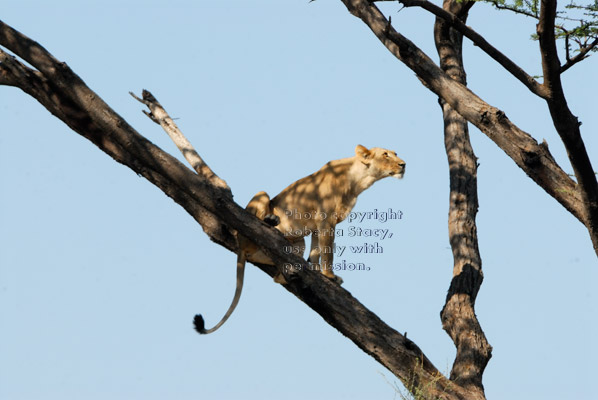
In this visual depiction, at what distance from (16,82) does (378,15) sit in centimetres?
318

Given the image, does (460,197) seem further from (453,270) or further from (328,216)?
(328,216)

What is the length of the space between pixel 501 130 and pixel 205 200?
7.59 ft

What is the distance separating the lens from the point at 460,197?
874 centimetres

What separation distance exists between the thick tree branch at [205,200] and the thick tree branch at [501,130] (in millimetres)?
1640

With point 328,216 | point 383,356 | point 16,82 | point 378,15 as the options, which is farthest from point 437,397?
point 16,82

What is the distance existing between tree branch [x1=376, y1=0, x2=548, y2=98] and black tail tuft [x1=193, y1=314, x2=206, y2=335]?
293 cm

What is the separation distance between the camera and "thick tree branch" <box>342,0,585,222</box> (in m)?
6.59

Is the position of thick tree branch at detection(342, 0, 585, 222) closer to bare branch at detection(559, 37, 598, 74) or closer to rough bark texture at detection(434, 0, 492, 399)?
bare branch at detection(559, 37, 598, 74)

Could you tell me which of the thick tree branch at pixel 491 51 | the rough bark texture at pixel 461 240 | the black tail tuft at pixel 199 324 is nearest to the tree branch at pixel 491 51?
the thick tree branch at pixel 491 51

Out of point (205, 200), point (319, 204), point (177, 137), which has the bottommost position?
point (205, 200)

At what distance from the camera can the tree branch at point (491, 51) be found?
20.5ft

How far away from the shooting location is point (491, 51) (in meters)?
6.46

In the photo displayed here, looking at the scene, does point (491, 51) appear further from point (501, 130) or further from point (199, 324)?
point (199, 324)

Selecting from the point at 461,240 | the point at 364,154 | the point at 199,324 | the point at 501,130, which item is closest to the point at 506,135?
the point at 501,130
